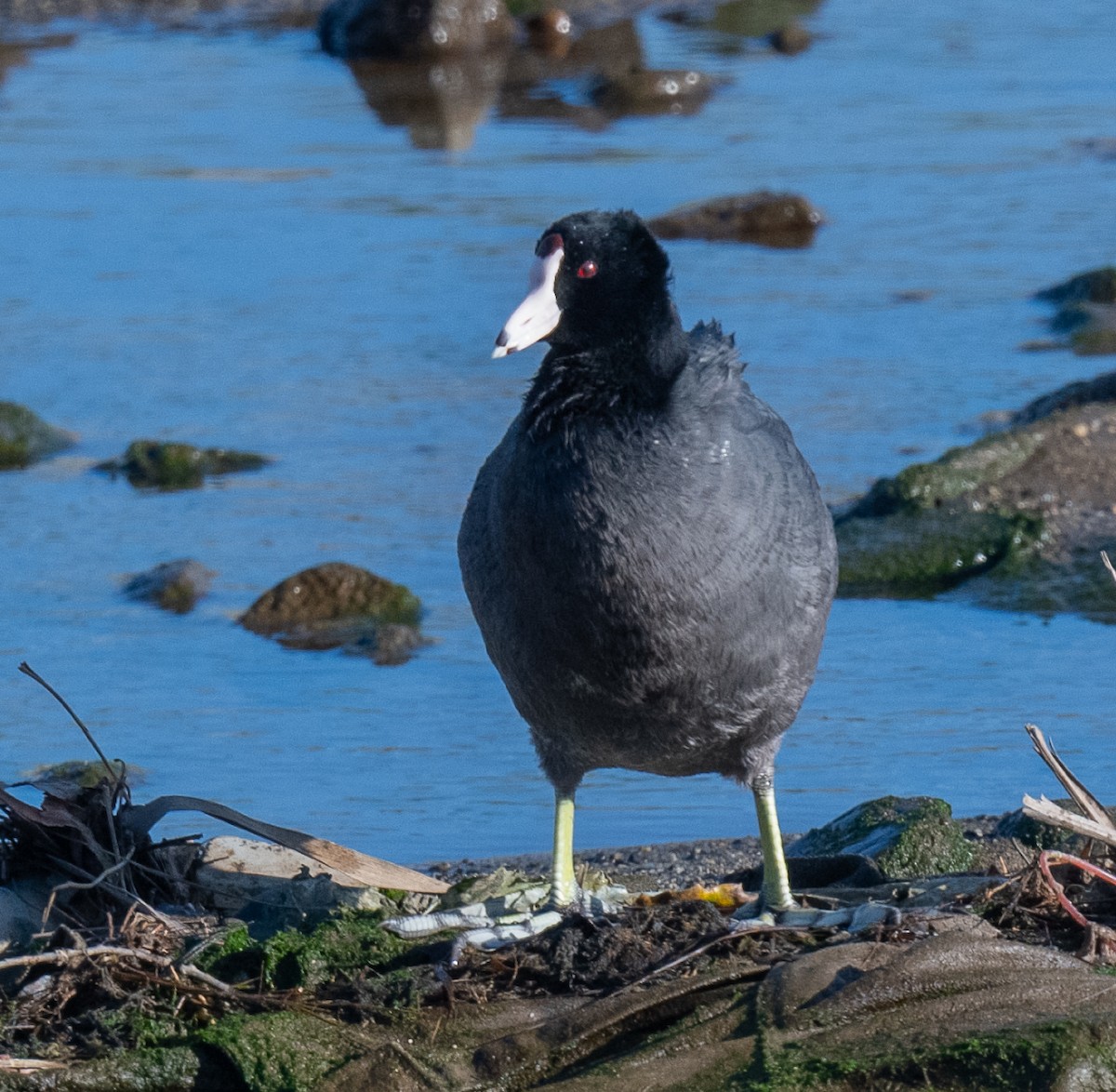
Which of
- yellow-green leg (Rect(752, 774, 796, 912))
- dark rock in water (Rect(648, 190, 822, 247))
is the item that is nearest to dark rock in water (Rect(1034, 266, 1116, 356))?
dark rock in water (Rect(648, 190, 822, 247))

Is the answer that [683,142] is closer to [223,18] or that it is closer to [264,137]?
[264,137]

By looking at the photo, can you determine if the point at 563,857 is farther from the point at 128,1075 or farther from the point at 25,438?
the point at 25,438

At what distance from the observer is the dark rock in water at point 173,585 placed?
793 centimetres

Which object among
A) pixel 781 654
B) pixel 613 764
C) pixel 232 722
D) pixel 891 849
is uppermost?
pixel 781 654

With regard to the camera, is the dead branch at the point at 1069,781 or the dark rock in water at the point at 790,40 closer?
the dead branch at the point at 1069,781

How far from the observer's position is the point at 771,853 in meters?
4.66

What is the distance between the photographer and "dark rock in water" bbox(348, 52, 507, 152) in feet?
52.3

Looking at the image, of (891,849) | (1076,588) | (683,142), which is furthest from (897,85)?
(891,849)

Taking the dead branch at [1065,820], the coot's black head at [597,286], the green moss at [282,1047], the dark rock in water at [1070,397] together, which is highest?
the coot's black head at [597,286]

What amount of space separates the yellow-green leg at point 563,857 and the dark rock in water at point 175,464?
15.6 feet

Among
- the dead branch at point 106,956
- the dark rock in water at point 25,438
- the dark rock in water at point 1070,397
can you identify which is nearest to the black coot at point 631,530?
the dead branch at point 106,956

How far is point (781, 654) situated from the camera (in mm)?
4473

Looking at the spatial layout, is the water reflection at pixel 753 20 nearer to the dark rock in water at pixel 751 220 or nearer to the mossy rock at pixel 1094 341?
the dark rock in water at pixel 751 220

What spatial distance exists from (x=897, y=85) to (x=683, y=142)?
2669 mm
